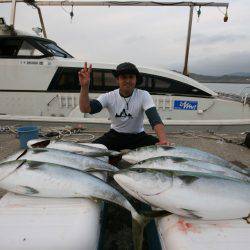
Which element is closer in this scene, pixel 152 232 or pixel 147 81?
pixel 152 232

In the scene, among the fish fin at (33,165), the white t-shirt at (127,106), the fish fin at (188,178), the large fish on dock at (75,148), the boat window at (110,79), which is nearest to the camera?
the fish fin at (188,178)

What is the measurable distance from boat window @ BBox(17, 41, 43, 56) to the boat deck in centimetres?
260

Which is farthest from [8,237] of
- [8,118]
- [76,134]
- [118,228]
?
[8,118]

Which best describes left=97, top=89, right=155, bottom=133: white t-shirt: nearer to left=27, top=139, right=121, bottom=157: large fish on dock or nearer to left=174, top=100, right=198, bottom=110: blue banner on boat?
left=27, top=139, right=121, bottom=157: large fish on dock

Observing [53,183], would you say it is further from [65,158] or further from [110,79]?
[110,79]

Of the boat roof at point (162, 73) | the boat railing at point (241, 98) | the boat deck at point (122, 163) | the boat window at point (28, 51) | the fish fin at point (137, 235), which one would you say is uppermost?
the boat window at point (28, 51)

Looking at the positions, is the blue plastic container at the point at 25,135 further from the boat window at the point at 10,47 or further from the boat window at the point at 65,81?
the boat window at the point at 10,47

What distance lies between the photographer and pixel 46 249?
205 centimetres

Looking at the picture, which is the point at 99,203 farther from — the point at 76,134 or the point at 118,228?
the point at 76,134

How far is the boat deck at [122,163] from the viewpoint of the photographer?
3.15 meters

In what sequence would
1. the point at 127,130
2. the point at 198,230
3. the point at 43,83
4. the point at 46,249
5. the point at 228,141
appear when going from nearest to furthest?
the point at 46,249
the point at 198,230
the point at 127,130
the point at 228,141
the point at 43,83

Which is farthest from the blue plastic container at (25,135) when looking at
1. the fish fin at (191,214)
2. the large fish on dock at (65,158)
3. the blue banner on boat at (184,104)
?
the blue banner on boat at (184,104)

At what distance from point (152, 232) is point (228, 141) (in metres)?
4.61

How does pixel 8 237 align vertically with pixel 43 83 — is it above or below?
below
